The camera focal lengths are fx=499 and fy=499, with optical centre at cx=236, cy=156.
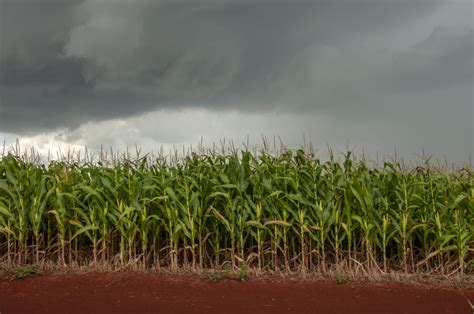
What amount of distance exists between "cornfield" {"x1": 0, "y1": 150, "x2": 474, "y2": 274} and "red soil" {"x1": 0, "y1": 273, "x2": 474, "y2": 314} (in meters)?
0.62

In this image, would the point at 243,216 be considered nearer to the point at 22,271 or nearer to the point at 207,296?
the point at 207,296

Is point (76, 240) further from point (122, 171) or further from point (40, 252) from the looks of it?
point (122, 171)

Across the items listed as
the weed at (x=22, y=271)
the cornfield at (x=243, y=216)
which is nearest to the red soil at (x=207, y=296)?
the weed at (x=22, y=271)

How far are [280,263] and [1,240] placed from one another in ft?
17.0

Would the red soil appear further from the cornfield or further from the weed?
the cornfield

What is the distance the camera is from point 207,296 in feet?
21.6

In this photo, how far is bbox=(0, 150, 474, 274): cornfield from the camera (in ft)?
25.5

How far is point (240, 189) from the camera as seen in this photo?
25.5 feet

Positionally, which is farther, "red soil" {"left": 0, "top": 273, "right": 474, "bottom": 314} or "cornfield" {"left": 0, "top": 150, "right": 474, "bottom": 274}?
"cornfield" {"left": 0, "top": 150, "right": 474, "bottom": 274}

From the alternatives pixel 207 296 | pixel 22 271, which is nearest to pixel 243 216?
pixel 207 296

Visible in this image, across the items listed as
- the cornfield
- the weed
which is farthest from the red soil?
the cornfield

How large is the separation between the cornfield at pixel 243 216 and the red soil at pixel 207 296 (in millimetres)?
620

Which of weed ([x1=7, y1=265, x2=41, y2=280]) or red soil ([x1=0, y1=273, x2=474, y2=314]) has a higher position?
weed ([x1=7, y1=265, x2=41, y2=280])

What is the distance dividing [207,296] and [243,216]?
1.53 meters
